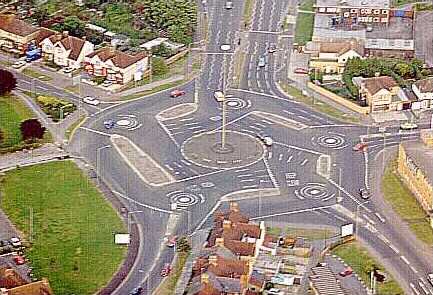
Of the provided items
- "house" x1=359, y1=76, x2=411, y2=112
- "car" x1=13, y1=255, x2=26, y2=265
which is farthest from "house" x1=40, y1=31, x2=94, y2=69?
"car" x1=13, y1=255, x2=26, y2=265

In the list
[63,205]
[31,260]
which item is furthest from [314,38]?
[31,260]

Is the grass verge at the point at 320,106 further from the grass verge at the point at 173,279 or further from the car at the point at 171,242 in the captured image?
the grass verge at the point at 173,279

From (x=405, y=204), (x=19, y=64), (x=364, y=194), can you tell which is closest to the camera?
(x=405, y=204)

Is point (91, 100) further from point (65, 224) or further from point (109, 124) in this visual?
point (65, 224)

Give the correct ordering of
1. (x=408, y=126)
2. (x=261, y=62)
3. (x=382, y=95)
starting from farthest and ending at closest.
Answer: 1. (x=261, y=62)
2. (x=382, y=95)
3. (x=408, y=126)

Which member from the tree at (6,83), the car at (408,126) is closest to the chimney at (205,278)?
the car at (408,126)

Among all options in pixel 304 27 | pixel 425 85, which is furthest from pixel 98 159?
pixel 304 27
